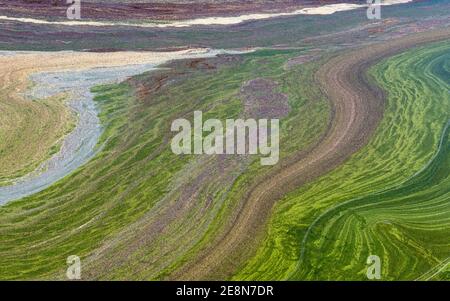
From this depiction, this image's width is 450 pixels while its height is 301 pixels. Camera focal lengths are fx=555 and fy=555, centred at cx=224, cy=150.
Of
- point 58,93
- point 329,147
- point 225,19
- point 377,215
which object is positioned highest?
point 225,19

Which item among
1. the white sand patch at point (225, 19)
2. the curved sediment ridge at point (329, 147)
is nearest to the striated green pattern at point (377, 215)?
the curved sediment ridge at point (329, 147)

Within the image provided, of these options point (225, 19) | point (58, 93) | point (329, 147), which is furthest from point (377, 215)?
point (225, 19)

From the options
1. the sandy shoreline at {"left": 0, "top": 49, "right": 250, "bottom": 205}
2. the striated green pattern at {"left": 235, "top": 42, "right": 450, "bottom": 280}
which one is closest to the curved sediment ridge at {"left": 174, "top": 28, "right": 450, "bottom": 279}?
the striated green pattern at {"left": 235, "top": 42, "right": 450, "bottom": 280}

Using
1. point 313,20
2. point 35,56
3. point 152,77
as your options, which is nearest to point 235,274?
point 152,77

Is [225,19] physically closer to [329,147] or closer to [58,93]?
[58,93]
